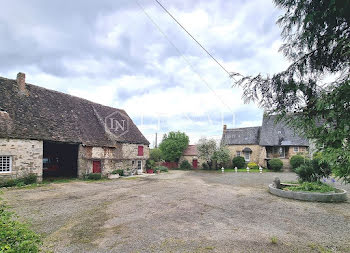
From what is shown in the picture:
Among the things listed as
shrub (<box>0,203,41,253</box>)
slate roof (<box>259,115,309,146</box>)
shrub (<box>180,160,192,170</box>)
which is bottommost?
shrub (<box>180,160,192,170</box>)

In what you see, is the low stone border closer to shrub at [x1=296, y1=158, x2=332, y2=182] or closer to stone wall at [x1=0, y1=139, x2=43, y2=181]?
shrub at [x1=296, y1=158, x2=332, y2=182]

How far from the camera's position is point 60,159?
2103 centimetres

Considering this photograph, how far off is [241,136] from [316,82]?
3141 centimetres

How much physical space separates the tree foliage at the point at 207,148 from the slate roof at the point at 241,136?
2782 mm

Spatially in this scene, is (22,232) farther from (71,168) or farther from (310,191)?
(71,168)

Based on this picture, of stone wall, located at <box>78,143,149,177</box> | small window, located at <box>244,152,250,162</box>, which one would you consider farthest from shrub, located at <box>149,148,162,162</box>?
small window, located at <box>244,152,250,162</box>

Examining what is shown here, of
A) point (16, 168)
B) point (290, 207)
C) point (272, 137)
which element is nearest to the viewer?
point (290, 207)

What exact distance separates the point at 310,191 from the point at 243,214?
558 cm

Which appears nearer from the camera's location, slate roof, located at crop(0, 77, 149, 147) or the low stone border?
the low stone border

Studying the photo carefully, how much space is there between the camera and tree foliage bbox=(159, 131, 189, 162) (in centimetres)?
3528

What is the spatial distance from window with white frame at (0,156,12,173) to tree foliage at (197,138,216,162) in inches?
891

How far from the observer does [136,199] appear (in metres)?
9.65

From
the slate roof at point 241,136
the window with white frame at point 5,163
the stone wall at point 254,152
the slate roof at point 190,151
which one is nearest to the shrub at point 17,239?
the window with white frame at point 5,163

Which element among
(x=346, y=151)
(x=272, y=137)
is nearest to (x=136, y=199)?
(x=346, y=151)
